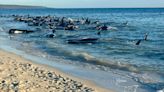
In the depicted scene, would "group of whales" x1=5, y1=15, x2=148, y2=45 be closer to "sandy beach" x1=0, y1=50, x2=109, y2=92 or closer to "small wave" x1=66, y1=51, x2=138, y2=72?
"small wave" x1=66, y1=51, x2=138, y2=72

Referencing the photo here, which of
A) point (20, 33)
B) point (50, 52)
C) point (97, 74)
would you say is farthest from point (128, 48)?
point (20, 33)

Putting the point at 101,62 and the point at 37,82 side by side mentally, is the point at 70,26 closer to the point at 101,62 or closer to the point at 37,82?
the point at 101,62

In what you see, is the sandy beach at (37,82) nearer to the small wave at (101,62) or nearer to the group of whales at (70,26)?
the small wave at (101,62)

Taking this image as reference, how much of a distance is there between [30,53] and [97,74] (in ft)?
33.8

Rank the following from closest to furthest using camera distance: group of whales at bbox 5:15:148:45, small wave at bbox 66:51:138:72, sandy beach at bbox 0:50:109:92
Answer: sandy beach at bbox 0:50:109:92 < small wave at bbox 66:51:138:72 < group of whales at bbox 5:15:148:45

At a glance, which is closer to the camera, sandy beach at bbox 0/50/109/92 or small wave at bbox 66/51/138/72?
sandy beach at bbox 0/50/109/92

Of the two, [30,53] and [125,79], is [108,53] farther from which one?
[125,79]

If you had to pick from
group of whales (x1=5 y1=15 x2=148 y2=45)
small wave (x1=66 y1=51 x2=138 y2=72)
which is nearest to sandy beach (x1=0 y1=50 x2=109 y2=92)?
small wave (x1=66 y1=51 x2=138 y2=72)

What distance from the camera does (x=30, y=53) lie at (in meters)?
28.8

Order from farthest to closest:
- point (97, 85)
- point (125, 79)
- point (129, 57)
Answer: point (129, 57), point (125, 79), point (97, 85)

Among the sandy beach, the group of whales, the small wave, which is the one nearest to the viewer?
the sandy beach

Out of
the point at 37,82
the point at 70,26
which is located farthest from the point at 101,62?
the point at 70,26

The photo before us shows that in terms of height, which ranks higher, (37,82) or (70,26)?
(37,82)

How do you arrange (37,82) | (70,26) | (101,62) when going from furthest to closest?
(70,26) → (101,62) → (37,82)
